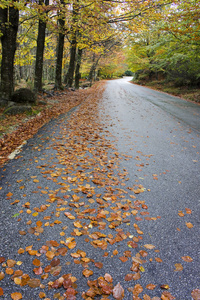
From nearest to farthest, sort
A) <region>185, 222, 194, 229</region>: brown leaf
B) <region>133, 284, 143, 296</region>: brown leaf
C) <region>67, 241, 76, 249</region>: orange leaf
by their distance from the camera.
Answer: <region>133, 284, 143, 296</region>: brown leaf, <region>67, 241, 76, 249</region>: orange leaf, <region>185, 222, 194, 229</region>: brown leaf

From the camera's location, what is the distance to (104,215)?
2.85m

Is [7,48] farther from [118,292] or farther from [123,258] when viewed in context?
[118,292]

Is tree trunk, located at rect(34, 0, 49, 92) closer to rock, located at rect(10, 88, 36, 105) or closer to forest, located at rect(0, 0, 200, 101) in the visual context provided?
forest, located at rect(0, 0, 200, 101)

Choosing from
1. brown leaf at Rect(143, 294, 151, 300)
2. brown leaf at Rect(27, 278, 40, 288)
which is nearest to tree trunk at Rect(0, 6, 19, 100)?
brown leaf at Rect(27, 278, 40, 288)

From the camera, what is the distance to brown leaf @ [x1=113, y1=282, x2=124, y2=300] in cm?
182

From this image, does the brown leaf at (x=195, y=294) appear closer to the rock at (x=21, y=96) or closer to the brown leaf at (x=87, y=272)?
the brown leaf at (x=87, y=272)

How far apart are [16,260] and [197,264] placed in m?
2.05

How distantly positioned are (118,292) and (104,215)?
3.56 feet

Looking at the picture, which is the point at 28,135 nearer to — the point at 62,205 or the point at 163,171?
the point at 62,205

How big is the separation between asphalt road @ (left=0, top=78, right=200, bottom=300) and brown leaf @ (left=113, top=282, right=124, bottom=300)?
4 centimetres

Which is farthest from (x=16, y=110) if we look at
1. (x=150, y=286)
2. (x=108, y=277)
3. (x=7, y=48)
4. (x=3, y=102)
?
(x=150, y=286)

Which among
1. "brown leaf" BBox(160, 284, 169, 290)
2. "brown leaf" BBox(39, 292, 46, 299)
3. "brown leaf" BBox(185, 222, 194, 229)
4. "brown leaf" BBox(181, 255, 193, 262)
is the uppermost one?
"brown leaf" BBox(185, 222, 194, 229)

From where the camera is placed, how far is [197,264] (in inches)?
84.9

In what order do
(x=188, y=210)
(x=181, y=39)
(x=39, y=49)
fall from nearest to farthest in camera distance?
(x=188, y=210) < (x=39, y=49) < (x=181, y=39)
